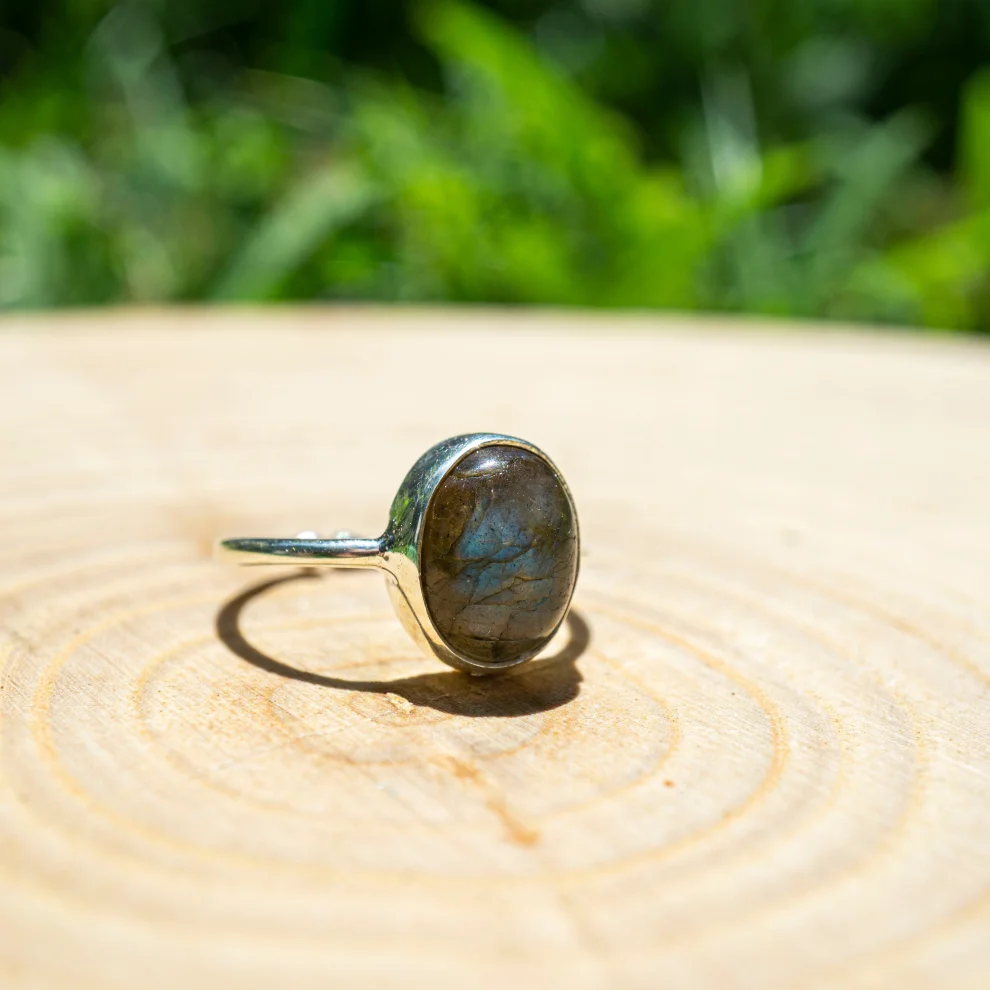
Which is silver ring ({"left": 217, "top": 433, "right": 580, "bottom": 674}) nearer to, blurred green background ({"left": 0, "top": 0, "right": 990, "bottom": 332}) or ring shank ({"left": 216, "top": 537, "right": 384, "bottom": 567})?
ring shank ({"left": 216, "top": 537, "right": 384, "bottom": 567})

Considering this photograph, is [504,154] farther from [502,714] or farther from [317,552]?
[502,714]

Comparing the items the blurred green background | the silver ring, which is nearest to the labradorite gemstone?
the silver ring

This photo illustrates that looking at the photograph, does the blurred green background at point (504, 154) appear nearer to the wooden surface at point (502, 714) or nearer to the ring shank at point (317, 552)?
the wooden surface at point (502, 714)

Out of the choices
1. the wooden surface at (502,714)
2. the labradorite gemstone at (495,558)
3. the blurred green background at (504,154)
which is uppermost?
the blurred green background at (504,154)

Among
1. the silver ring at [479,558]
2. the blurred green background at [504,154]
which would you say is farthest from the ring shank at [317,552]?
the blurred green background at [504,154]

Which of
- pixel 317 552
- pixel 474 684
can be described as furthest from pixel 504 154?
pixel 474 684

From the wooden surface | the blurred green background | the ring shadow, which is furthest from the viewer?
the blurred green background
